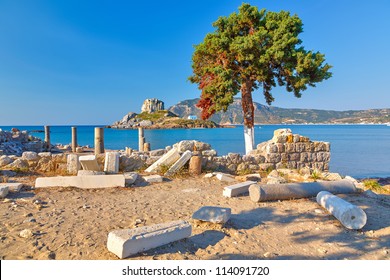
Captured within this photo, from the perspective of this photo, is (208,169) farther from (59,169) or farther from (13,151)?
(13,151)

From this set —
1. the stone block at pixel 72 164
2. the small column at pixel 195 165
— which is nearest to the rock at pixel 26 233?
the stone block at pixel 72 164

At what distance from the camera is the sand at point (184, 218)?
402 centimetres

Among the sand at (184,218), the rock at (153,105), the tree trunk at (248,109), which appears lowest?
the sand at (184,218)

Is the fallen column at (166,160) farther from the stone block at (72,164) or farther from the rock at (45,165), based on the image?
the rock at (45,165)

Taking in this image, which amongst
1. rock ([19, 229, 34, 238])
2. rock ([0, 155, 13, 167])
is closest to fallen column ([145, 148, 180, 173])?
rock ([0, 155, 13, 167])

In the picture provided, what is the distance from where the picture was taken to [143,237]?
383 centimetres

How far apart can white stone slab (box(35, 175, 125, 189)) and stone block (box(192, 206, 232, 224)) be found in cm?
351

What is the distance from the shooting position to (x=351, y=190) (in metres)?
7.40

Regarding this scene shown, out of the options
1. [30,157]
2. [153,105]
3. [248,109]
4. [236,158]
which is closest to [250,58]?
[248,109]

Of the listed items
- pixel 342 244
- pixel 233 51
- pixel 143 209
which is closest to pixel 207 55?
pixel 233 51

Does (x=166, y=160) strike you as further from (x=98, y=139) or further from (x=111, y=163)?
(x=98, y=139)

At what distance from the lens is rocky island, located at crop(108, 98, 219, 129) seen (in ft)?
365

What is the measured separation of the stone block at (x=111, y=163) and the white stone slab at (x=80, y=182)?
1.39m

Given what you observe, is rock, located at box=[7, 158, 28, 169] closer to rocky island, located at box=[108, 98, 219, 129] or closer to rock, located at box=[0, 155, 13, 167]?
rock, located at box=[0, 155, 13, 167]
